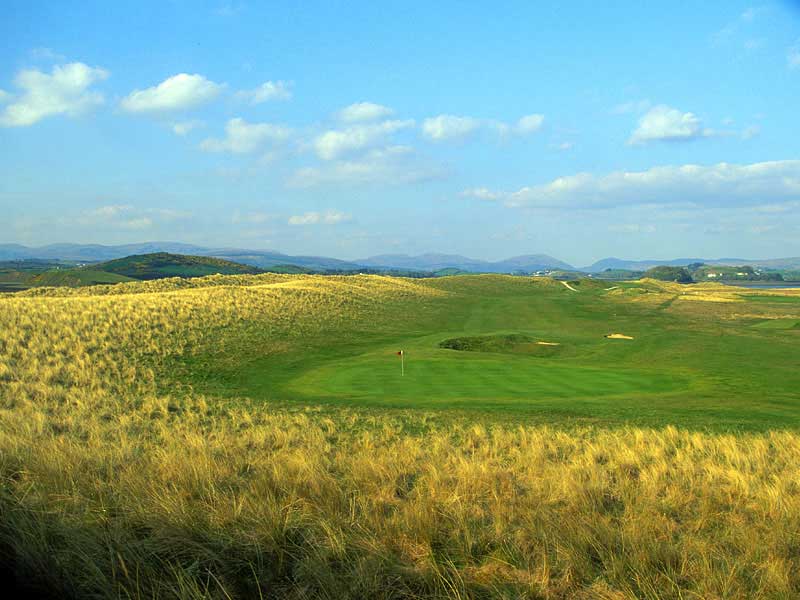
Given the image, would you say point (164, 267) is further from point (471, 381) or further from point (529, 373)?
point (471, 381)

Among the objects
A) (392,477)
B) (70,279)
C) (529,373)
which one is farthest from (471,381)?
(70,279)

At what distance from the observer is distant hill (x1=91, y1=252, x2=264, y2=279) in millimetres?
115375

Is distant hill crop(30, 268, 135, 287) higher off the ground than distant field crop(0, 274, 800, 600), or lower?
higher

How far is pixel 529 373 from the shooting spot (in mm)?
20219

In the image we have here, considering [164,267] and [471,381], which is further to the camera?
[164,267]

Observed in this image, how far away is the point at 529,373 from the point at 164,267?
127556 mm

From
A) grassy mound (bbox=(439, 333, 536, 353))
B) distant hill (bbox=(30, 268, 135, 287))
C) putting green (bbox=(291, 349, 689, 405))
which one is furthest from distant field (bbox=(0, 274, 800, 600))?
distant hill (bbox=(30, 268, 135, 287))

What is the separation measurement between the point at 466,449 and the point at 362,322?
32.6 m

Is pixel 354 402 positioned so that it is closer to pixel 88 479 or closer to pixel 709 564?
pixel 88 479

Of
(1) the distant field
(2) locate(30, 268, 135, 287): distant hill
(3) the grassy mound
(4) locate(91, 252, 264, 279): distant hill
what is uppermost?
(4) locate(91, 252, 264, 279): distant hill

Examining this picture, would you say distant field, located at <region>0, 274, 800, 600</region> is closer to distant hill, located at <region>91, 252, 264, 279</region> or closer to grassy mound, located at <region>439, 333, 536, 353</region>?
grassy mound, located at <region>439, 333, 536, 353</region>

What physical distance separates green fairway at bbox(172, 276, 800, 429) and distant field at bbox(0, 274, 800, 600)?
0.17m

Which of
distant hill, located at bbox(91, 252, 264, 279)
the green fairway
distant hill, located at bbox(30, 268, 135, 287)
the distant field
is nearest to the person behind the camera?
the distant field

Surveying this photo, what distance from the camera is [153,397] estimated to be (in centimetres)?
1552
